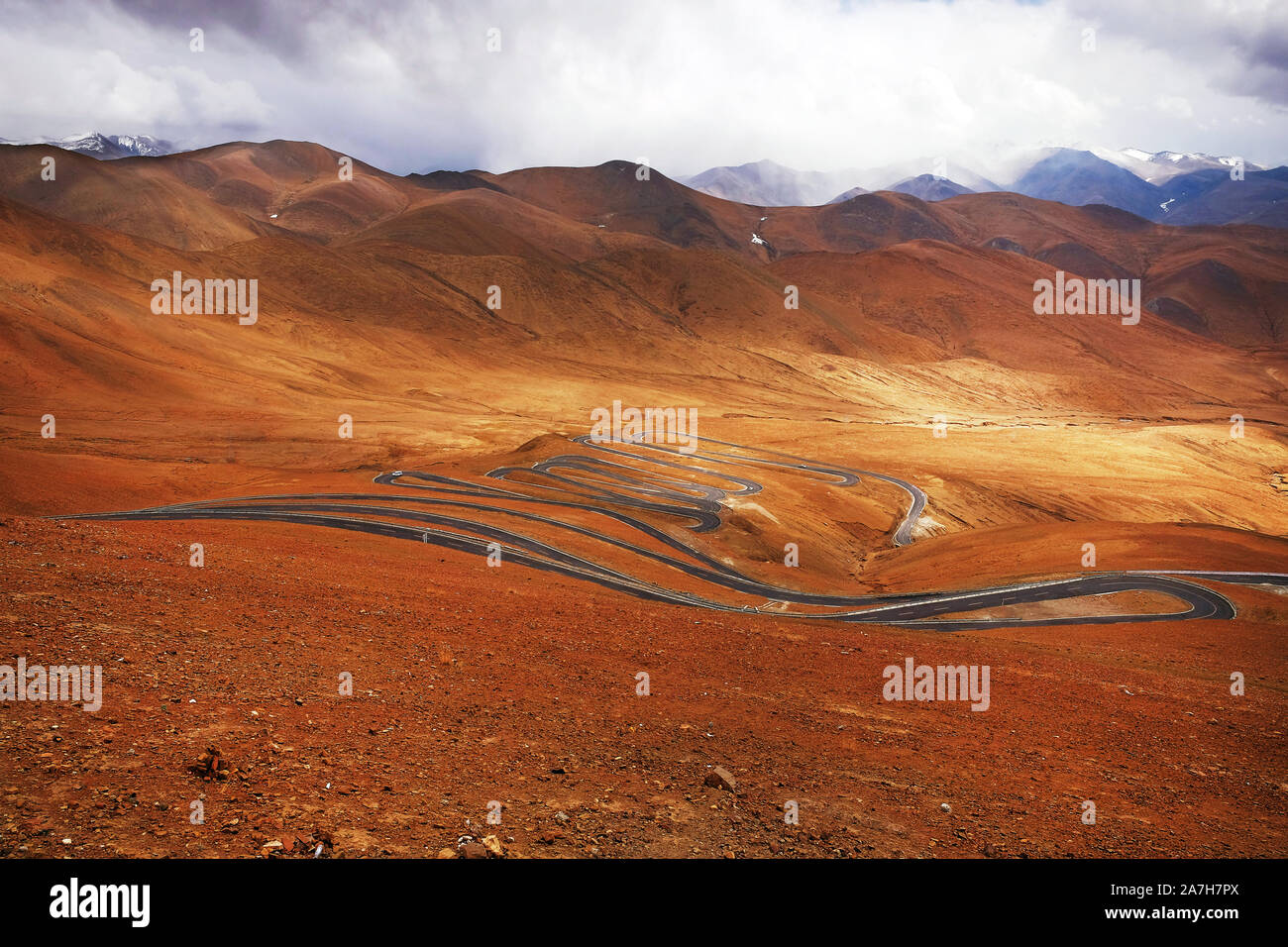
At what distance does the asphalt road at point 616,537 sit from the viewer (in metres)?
29.8

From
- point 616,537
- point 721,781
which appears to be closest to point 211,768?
point 721,781

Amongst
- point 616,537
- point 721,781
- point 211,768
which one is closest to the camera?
point 211,768

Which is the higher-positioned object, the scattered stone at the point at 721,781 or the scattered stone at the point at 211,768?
the scattered stone at the point at 211,768

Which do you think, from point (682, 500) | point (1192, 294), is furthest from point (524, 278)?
point (1192, 294)

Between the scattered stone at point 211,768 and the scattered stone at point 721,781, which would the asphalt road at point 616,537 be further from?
the scattered stone at point 211,768

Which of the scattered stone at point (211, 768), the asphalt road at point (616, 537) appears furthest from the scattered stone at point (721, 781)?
the asphalt road at point (616, 537)

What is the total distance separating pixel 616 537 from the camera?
37719 millimetres

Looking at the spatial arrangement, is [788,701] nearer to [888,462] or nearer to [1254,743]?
[1254,743]

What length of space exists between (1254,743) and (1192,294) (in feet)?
682

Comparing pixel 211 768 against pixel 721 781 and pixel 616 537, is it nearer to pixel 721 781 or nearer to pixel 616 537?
pixel 721 781

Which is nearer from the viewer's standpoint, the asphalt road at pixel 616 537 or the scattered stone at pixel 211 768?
the scattered stone at pixel 211 768

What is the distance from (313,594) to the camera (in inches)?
660

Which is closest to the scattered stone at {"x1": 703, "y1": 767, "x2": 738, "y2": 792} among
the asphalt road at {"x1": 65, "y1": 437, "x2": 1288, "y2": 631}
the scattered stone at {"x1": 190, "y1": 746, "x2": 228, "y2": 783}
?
the scattered stone at {"x1": 190, "y1": 746, "x2": 228, "y2": 783}
